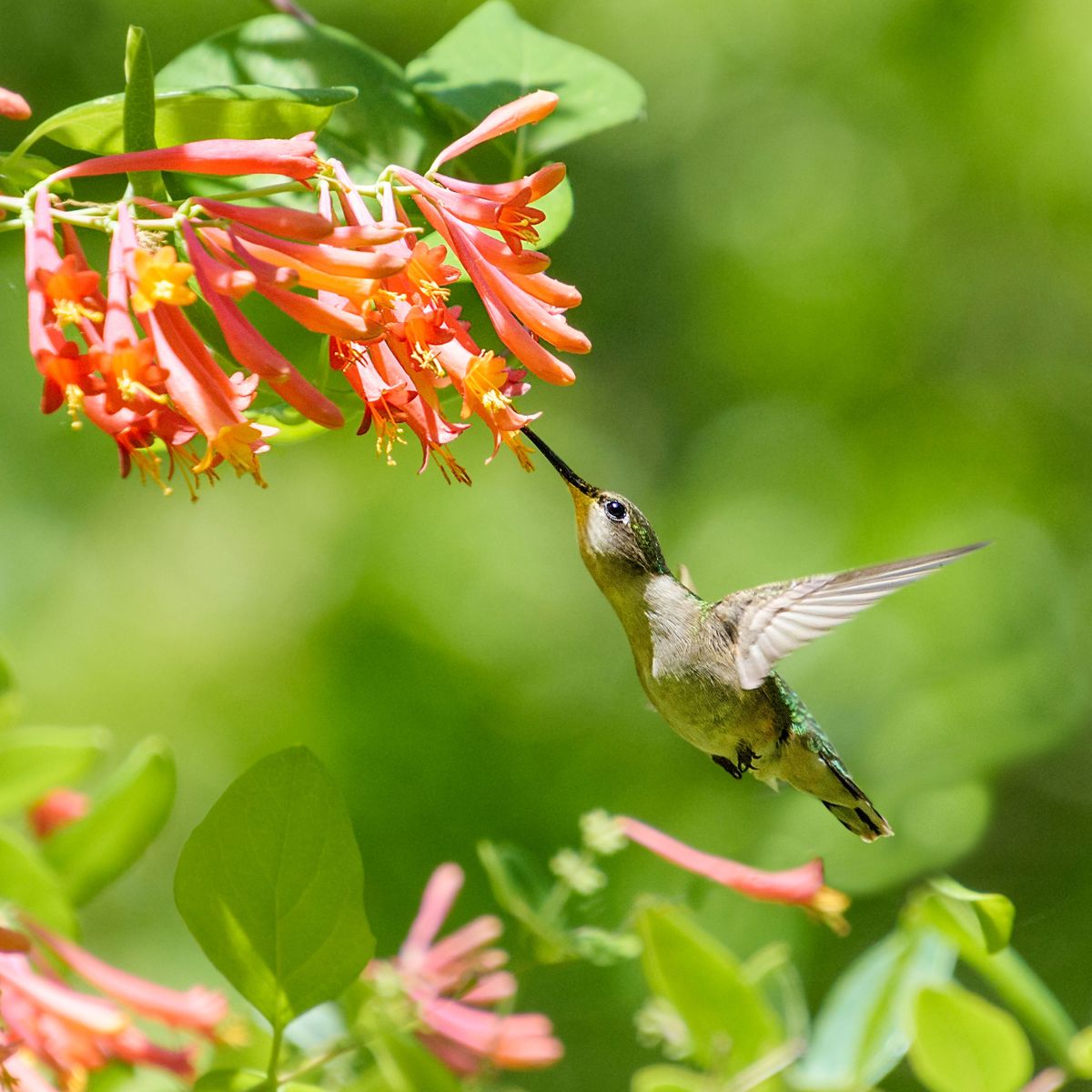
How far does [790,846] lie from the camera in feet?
9.30

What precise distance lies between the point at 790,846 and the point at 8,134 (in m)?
2.09

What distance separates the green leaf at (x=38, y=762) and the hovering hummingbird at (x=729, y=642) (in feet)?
1.59

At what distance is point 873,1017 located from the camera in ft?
4.29

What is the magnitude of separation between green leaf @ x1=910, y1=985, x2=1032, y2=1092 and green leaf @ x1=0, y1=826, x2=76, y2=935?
2.30 ft

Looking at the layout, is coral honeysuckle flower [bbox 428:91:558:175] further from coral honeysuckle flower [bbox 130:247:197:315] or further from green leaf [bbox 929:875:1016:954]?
green leaf [bbox 929:875:1016:954]

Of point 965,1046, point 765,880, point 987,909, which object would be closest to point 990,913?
point 987,909

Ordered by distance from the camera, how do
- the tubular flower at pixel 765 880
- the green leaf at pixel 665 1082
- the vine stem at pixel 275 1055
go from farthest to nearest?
the tubular flower at pixel 765 880 → the green leaf at pixel 665 1082 → the vine stem at pixel 275 1055

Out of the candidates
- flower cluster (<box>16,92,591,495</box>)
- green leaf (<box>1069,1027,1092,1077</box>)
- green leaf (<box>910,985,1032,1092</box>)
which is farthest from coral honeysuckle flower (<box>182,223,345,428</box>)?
green leaf (<box>1069,1027,1092,1077</box>)

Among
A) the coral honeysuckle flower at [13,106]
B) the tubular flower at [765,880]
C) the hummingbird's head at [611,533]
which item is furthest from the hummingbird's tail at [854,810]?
the coral honeysuckle flower at [13,106]

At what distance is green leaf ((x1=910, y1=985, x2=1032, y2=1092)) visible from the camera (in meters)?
1.09

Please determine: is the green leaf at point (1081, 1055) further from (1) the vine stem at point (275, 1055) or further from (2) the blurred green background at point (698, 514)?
(2) the blurred green background at point (698, 514)

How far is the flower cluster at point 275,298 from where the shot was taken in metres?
0.79

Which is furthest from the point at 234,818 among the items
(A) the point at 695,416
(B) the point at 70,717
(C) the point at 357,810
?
(A) the point at 695,416

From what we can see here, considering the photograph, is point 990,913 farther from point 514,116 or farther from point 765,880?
point 514,116
